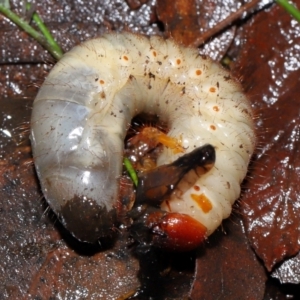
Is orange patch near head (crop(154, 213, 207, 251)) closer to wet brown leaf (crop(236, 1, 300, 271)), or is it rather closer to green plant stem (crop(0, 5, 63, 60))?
wet brown leaf (crop(236, 1, 300, 271))

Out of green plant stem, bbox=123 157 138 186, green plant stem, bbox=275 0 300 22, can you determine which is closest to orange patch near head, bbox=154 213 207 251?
green plant stem, bbox=123 157 138 186

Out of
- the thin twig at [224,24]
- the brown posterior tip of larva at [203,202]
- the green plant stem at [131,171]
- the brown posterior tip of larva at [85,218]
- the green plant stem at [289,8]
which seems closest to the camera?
the brown posterior tip of larva at [85,218]

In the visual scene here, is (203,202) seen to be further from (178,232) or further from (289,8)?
(289,8)

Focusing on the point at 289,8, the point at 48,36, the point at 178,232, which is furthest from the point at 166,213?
the point at 289,8

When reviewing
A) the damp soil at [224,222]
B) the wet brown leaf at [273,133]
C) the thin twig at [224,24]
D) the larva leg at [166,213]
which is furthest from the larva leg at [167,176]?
the thin twig at [224,24]

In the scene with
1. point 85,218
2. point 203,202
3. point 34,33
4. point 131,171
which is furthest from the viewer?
point 34,33

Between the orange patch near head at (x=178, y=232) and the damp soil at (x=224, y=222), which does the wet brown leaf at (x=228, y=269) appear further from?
the orange patch near head at (x=178, y=232)
